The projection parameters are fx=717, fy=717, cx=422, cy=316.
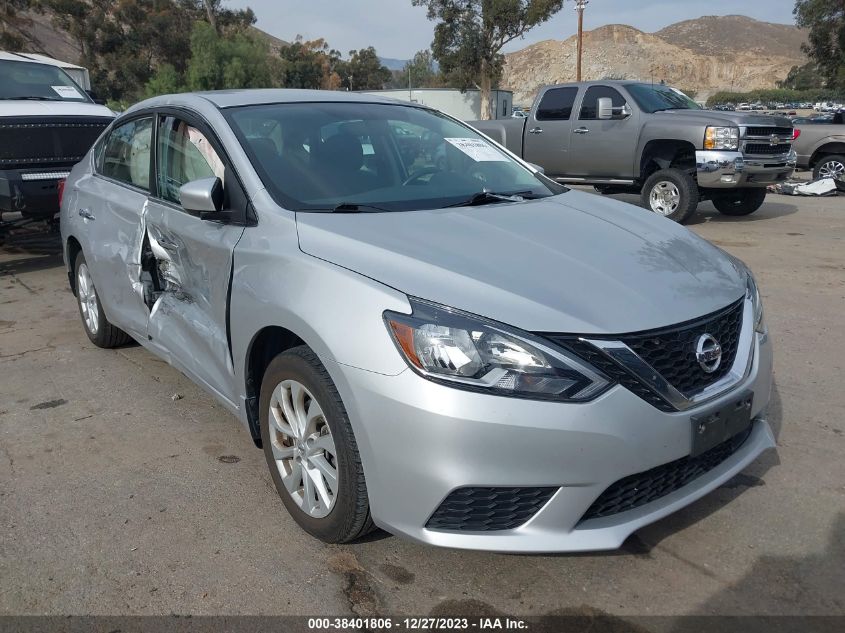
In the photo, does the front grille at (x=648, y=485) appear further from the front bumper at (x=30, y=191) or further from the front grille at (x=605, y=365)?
the front bumper at (x=30, y=191)

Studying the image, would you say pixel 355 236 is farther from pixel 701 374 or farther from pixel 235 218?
pixel 701 374

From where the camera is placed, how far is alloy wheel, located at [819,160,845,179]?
45.2ft

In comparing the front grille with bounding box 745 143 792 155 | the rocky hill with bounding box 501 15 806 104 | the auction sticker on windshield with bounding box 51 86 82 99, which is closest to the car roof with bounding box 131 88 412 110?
the auction sticker on windshield with bounding box 51 86 82 99

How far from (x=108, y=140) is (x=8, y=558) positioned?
2889mm

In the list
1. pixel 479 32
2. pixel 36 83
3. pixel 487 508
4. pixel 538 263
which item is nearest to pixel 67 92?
pixel 36 83

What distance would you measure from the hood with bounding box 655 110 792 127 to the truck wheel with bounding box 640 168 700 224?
0.74 m

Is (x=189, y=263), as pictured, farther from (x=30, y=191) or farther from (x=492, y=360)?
(x=30, y=191)

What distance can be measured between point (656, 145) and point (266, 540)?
8875mm

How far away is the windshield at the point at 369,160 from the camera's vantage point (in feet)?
10.2

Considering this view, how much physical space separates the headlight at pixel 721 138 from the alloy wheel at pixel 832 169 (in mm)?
5769

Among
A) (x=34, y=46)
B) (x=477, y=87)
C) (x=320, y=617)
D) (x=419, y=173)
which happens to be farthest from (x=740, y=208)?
(x=34, y=46)

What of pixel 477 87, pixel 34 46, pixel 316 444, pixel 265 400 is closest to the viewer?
pixel 316 444

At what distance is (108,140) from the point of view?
4684mm

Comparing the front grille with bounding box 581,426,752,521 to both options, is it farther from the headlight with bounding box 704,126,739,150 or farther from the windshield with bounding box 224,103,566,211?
the headlight with bounding box 704,126,739,150
